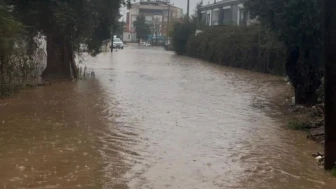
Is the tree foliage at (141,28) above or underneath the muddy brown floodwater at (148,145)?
above

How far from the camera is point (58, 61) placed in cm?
2656

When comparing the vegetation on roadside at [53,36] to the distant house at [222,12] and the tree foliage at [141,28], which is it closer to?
the distant house at [222,12]

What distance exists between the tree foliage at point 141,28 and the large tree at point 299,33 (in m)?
107

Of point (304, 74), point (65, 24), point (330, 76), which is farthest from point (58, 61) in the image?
point (330, 76)

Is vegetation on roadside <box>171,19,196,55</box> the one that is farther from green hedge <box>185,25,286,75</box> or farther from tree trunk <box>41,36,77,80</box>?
tree trunk <box>41,36,77,80</box>

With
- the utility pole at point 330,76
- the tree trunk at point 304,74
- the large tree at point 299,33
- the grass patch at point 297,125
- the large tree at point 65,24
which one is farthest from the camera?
the large tree at point 65,24

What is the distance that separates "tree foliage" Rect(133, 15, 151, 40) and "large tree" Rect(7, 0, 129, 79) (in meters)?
96.1

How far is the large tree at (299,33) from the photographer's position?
17.2m

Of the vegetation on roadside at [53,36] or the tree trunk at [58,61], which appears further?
the tree trunk at [58,61]


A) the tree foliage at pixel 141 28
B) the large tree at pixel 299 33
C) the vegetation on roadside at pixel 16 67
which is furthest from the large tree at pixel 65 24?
the tree foliage at pixel 141 28

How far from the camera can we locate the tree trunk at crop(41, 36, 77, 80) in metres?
26.1

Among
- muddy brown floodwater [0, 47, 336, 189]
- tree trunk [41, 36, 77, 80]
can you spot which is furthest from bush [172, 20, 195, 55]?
muddy brown floodwater [0, 47, 336, 189]

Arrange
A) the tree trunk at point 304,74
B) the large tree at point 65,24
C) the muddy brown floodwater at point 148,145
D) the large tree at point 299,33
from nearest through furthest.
A: the muddy brown floodwater at point 148,145, the large tree at point 299,33, the tree trunk at point 304,74, the large tree at point 65,24

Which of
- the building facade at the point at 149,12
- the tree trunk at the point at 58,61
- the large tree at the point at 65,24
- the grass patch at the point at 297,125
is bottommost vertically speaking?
the grass patch at the point at 297,125
